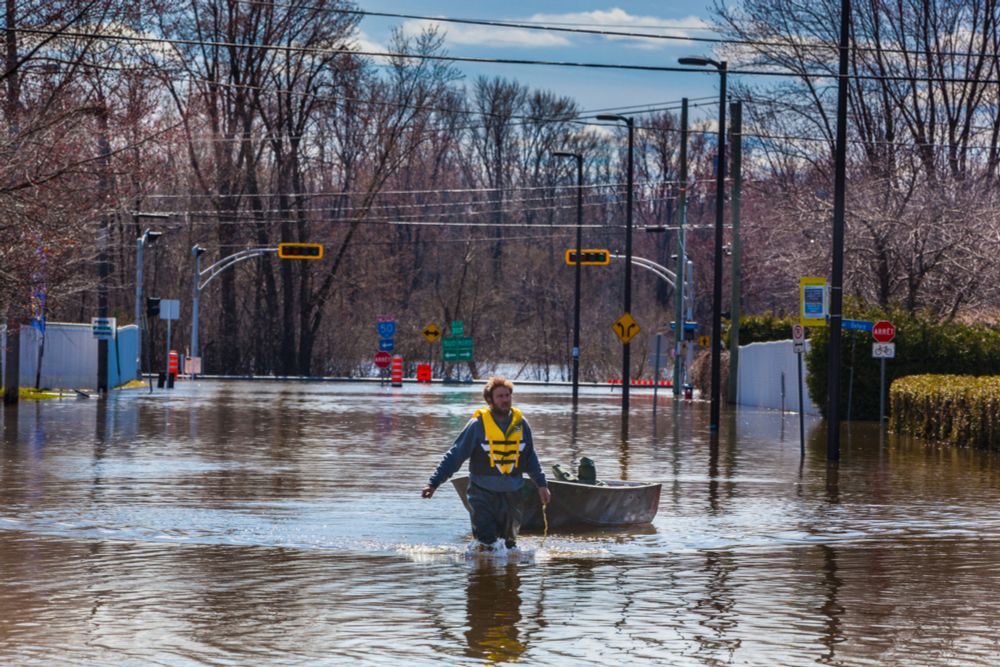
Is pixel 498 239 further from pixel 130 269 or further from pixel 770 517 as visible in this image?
pixel 770 517

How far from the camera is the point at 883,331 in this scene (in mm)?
37906

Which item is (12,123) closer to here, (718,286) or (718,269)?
(718,286)

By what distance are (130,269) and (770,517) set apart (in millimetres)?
81486

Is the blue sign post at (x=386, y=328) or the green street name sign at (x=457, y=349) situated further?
the green street name sign at (x=457, y=349)

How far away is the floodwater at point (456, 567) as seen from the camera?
404 inches

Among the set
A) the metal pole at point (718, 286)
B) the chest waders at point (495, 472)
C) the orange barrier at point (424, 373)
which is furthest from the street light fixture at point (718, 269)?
the orange barrier at point (424, 373)

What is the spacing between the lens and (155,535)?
1591 centimetres

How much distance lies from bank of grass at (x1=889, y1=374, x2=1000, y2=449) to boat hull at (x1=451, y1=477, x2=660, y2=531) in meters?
15.0

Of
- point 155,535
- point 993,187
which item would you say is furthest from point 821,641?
point 993,187

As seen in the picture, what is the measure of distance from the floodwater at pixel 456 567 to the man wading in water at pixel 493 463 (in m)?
0.45

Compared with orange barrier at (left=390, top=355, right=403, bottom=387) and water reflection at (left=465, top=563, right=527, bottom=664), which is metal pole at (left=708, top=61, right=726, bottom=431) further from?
orange barrier at (left=390, top=355, right=403, bottom=387)

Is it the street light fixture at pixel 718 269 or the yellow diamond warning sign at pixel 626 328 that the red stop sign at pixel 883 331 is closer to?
the street light fixture at pixel 718 269

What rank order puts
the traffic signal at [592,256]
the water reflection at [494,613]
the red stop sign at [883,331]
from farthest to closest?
the traffic signal at [592,256]
the red stop sign at [883,331]
the water reflection at [494,613]

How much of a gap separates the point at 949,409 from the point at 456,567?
70.4 feet
